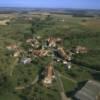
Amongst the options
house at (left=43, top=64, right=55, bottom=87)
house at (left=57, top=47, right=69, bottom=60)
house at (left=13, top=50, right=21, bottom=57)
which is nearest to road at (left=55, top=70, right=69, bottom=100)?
house at (left=43, top=64, right=55, bottom=87)

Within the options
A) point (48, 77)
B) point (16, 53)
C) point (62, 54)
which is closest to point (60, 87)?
point (48, 77)

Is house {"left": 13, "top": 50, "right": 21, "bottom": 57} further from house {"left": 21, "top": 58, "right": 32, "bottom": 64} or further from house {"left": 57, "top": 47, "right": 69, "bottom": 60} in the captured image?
house {"left": 57, "top": 47, "right": 69, "bottom": 60}

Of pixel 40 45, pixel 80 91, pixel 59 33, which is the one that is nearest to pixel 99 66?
pixel 80 91

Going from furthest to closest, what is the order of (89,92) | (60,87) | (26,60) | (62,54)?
(62,54) → (26,60) → (60,87) → (89,92)

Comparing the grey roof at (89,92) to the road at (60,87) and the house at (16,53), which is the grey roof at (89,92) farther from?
the house at (16,53)

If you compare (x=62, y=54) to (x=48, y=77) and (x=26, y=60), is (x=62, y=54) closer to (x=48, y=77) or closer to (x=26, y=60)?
(x=26, y=60)

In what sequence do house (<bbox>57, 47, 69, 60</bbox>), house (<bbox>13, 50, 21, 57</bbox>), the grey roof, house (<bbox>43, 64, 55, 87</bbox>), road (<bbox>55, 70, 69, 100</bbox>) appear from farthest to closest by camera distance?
house (<bbox>13, 50, 21, 57</bbox>), house (<bbox>57, 47, 69, 60</bbox>), house (<bbox>43, 64, 55, 87</bbox>), road (<bbox>55, 70, 69, 100</bbox>), the grey roof

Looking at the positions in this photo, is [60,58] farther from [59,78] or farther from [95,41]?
[95,41]

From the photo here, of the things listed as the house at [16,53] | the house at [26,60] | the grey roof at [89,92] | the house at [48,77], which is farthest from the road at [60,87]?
the house at [16,53]
